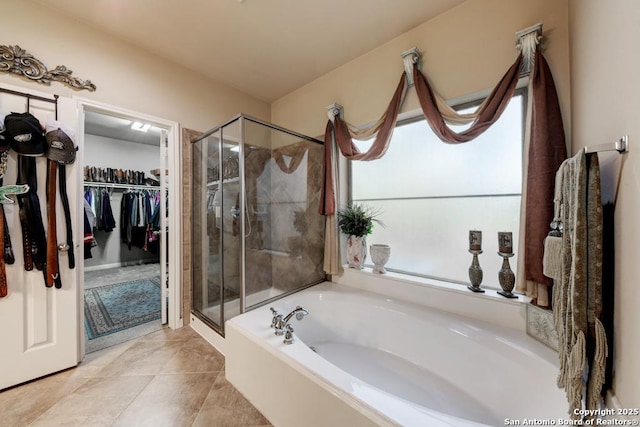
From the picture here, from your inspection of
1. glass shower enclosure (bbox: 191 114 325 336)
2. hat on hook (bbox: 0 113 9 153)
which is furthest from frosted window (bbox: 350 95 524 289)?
hat on hook (bbox: 0 113 9 153)

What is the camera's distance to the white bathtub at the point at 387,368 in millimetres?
953

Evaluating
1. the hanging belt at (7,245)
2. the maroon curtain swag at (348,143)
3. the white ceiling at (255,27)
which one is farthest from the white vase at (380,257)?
the hanging belt at (7,245)

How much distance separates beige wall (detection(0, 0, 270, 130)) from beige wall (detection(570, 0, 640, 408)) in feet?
9.16

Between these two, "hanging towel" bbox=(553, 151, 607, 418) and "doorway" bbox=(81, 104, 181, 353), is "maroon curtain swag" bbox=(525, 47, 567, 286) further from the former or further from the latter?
"doorway" bbox=(81, 104, 181, 353)

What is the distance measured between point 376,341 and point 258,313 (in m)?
0.93

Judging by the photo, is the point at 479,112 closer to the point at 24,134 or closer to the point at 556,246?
the point at 556,246

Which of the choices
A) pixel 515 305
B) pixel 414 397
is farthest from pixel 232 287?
pixel 515 305

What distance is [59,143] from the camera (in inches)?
62.5

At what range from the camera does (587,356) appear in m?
0.74

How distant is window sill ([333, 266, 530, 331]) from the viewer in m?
1.44

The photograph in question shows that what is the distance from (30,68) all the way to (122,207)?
3.80m

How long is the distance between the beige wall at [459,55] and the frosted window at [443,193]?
0.91ft

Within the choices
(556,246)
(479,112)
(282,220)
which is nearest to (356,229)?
(282,220)

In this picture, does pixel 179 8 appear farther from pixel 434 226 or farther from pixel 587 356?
pixel 587 356
